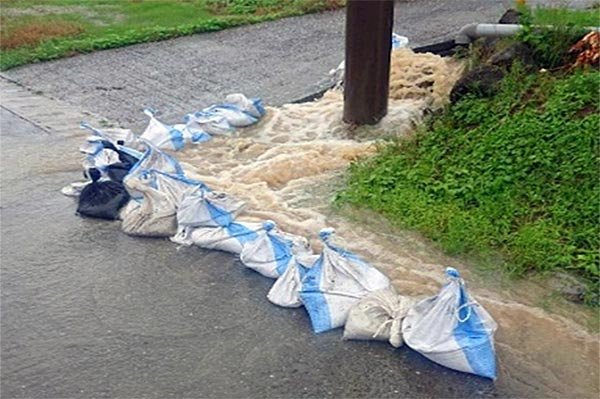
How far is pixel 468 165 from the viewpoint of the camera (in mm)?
6305

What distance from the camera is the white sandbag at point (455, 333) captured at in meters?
4.14

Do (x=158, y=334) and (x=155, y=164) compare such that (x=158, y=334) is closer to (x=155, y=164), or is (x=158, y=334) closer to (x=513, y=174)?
(x=155, y=164)

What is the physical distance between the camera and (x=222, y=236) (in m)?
5.68

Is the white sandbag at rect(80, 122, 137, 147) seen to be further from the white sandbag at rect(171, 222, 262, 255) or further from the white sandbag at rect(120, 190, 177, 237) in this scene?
the white sandbag at rect(171, 222, 262, 255)

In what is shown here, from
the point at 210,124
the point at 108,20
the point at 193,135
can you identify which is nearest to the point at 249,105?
the point at 210,124

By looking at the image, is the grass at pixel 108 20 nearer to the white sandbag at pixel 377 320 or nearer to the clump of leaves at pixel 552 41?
the clump of leaves at pixel 552 41

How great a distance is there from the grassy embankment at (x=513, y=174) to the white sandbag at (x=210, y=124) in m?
1.87

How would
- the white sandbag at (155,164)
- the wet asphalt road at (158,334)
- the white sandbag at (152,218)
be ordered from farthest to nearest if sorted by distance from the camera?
1. the white sandbag at (155,164)
2. the white sandbag at (152,218)
3. the wet asphalt road at (158,334)

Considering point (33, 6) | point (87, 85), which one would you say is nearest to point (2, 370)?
point (87, 85)

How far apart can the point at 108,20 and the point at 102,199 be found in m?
8.80

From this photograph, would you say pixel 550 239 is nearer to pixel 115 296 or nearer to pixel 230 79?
pixel 115 296

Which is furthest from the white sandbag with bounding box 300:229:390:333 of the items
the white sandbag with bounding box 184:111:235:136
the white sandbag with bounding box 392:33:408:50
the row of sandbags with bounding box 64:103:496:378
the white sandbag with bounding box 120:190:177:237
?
the white sandbag with bounding box 392:33:408:50

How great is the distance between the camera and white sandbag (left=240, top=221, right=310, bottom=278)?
5.24 metres

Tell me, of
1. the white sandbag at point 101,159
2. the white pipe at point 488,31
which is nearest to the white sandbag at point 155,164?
the white sandbag at point 101,159
